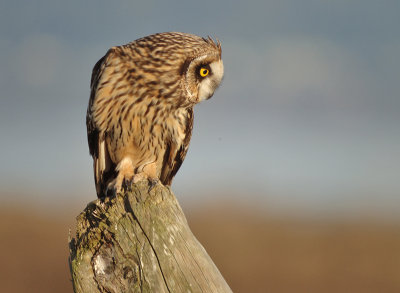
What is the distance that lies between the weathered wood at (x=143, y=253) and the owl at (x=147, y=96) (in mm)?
1908

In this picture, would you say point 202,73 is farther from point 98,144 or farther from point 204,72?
point 98,144

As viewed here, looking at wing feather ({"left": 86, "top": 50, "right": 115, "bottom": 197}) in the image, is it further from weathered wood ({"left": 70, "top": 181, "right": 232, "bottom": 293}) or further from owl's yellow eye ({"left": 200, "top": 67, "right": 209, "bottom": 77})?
weathered wood ({"left": 70, "top": 181, "right": 232, "bottom": 293})

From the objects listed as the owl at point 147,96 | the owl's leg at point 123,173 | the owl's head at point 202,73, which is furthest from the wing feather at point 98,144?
the owl's head at point 202,73

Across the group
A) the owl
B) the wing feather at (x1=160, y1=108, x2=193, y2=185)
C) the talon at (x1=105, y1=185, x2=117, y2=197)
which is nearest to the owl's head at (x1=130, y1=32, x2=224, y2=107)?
the owl

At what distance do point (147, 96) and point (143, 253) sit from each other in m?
2.31

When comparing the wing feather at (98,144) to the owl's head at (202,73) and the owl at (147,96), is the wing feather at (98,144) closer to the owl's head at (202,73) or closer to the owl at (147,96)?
the owl at (147,96)

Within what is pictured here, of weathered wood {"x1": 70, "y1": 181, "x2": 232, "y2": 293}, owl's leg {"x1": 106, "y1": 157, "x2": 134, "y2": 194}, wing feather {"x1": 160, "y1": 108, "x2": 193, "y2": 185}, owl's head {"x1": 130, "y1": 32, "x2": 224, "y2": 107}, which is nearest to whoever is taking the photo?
weathered wood {"x1": 70, "y1": 181, "x2": 232, "y2": 293}

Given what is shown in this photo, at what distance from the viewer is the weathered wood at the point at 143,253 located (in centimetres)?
200

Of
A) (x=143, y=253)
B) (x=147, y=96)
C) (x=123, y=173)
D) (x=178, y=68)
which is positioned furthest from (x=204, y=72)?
(x=143, y=253)

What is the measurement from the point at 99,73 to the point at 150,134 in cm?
70

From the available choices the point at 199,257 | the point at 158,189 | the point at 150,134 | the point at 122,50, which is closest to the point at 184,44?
the point at 122,50

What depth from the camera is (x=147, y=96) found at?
4.17 meters

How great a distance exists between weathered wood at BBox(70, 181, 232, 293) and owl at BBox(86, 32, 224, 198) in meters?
1.91

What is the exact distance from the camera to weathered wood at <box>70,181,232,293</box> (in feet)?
6.55
